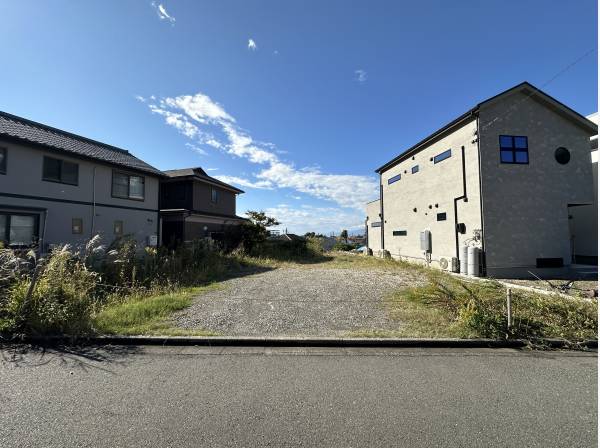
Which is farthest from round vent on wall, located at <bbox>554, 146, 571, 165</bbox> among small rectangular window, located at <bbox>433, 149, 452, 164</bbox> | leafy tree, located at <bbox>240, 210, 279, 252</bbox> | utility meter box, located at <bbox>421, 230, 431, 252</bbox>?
leafy tree, located at <bbox>240, 210, 279, 252</bbox>

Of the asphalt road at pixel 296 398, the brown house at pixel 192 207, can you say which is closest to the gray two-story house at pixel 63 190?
the brown house at pixel 192 207

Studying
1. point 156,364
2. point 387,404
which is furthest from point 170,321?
point 387,404

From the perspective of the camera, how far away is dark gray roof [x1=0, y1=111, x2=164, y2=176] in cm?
990

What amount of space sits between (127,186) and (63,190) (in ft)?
9.61

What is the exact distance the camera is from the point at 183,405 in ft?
9.16

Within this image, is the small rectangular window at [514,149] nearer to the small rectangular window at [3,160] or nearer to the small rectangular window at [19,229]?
the small rectangular window at [19,229]

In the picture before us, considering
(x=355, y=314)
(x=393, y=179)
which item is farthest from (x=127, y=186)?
(x=393, y=179)

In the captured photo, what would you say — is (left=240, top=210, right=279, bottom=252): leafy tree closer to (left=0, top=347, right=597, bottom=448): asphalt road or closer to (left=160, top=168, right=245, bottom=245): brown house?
(left=160, top=168, right=245, bottom=245): brown house

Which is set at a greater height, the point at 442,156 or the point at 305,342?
the point at 442,156

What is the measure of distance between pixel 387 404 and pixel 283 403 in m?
1.10

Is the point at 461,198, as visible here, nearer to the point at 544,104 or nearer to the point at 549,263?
the point at 549,263

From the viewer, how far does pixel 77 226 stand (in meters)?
11.3

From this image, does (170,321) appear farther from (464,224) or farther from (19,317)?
(464,224)

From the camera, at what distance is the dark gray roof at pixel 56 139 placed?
990 cm
